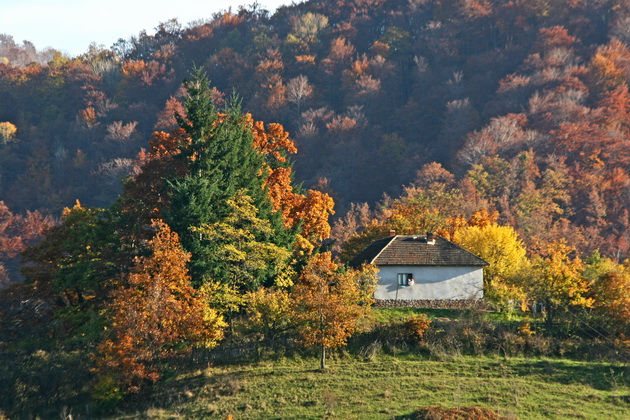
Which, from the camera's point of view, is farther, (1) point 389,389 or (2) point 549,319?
(2) point 549,319

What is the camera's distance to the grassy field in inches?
1252

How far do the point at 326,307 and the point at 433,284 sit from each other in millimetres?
12352

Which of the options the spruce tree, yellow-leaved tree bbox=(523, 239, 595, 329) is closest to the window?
yellow-leaved tree bbox=(523, 239, 595, 329)

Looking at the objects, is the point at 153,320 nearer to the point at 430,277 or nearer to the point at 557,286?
the point at 430,277

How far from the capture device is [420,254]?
46.7 meters

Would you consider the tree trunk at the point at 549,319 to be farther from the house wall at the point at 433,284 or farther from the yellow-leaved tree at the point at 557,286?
the house wall at the point at 433,284

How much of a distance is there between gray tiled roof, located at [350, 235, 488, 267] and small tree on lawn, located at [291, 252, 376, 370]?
7.08m

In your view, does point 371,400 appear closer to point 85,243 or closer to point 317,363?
point 317,363

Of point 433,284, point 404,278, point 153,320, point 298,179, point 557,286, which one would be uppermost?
point 298,179

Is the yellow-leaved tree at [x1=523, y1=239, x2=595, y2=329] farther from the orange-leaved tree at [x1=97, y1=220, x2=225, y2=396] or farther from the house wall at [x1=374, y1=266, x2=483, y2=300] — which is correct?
the orange-leaved tree at [x1=97, y1=220, x2=225, y2=396]

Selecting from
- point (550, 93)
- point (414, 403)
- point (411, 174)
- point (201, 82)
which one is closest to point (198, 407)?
point (414, 403)

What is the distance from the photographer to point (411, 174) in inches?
4978

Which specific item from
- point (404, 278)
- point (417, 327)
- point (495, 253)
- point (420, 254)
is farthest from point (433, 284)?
point (417, 327)

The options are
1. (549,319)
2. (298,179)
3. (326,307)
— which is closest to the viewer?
(326,307)
